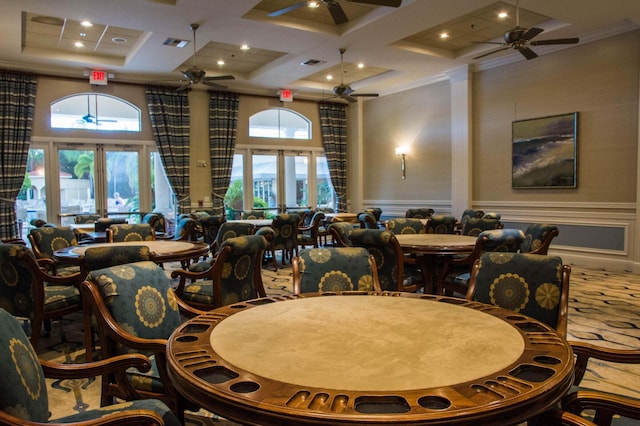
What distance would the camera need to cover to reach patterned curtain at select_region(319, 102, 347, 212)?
35.3ft

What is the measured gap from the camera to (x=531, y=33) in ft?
16.4

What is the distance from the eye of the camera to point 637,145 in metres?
6.22

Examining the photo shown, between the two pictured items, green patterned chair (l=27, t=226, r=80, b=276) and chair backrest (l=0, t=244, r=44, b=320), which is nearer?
chair backrest (l=0, t=244, r=44, b=320)

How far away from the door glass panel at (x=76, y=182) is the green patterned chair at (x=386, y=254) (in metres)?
6.54

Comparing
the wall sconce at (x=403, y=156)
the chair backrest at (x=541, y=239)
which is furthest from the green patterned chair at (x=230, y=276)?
the wall sconce at (x=403, y=156)

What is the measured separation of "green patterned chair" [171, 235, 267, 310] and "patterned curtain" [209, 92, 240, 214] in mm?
5981

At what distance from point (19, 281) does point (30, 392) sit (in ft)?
7.53

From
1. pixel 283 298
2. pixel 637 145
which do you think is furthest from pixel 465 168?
pixel 283 298

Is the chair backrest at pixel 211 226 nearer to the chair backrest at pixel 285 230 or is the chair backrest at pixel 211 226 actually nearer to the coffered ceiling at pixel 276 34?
the chair backrest at pixel 285 230

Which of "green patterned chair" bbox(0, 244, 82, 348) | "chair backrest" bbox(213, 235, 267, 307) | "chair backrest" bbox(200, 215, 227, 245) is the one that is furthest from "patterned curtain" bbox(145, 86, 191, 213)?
"chair backrest" bbox(213, 235, 267, 307)

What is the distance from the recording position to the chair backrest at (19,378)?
46.1 inches

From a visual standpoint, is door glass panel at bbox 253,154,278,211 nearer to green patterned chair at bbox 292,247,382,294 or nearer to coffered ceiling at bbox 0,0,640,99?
coffered ceiling at bbox 0,0,640,99

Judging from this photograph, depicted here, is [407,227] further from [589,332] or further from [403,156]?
[403,156]

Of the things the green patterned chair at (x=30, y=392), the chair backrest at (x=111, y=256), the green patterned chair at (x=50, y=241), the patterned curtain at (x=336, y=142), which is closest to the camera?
the green patterned chair at (x=30, y=392)
